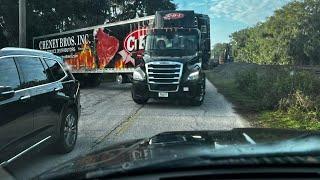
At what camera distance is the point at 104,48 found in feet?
88.8

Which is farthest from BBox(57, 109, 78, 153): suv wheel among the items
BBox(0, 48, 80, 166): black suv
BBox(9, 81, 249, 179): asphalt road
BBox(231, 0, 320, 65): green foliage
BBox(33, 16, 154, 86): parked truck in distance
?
BBox(231, 0, 320, 65): green foliage

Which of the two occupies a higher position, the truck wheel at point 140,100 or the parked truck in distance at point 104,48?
the parked truck in distance at point 104,48

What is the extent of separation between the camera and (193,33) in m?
19.7

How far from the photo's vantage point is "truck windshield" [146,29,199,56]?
19.0 meters

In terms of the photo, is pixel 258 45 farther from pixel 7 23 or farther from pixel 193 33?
pixel 193 33

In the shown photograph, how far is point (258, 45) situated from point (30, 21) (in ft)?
320

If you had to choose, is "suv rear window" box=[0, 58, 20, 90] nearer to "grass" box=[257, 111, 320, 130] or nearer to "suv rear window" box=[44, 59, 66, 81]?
"suv rear window" box=[44, 59, 66, 81]

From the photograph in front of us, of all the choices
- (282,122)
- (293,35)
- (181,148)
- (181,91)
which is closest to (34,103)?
(181,148)

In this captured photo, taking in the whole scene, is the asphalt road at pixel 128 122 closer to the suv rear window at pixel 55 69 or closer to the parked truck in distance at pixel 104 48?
the suv rear window at pixel 55 69

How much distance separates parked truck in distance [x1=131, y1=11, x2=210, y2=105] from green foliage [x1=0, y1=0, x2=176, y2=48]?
23136 millimetres

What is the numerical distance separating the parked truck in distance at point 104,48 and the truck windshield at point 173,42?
3.42 metres

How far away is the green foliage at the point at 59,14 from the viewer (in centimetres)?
4162

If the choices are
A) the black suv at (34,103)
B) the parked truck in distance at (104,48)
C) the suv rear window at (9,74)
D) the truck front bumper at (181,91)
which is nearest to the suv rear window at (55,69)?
the black suv at (34,103)

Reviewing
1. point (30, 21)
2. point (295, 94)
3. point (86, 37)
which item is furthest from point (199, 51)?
point (30, 21)
